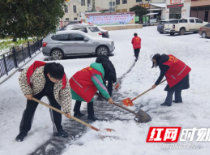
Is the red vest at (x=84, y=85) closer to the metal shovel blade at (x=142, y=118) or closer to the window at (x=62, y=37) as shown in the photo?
the metal shovel blade at (x=142, y=118)

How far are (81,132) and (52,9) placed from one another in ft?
9.20

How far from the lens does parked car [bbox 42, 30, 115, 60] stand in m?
10.2

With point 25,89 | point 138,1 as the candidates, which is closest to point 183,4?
point 138,1

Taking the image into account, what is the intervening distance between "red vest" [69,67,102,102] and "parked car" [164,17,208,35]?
15686mm

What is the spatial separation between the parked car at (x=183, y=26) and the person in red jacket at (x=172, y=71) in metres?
14.2

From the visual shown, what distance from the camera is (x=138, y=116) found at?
13.5 feet

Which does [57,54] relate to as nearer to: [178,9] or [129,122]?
[129,122]

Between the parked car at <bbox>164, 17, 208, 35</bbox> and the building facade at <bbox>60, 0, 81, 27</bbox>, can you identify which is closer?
the parked car at <bbox>164, 17, 208, 35</bbox>

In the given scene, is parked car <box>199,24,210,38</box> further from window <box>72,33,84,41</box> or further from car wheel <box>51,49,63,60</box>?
car wheel <box>51,49,63,60</box>

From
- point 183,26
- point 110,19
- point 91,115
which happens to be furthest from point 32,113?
point 110,19

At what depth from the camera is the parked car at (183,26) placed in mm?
17500

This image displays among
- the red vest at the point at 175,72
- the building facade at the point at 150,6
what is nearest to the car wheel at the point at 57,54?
the red vest at the point at 175,72

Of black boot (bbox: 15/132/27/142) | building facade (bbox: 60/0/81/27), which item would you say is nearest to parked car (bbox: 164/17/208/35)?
black boot (bbox: 15/132/27/142)

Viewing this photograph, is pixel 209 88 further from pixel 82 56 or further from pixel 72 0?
pixel 72 0
